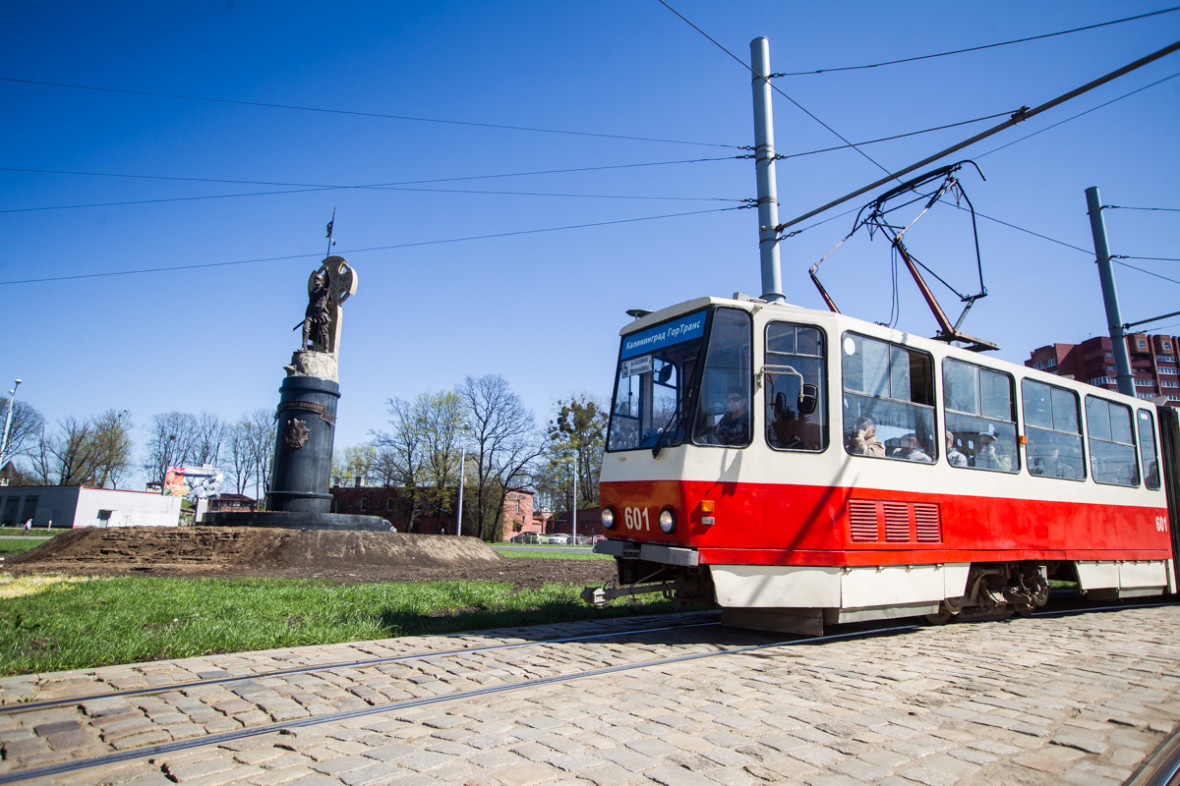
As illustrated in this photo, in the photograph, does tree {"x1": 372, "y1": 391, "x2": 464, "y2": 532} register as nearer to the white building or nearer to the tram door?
the white building

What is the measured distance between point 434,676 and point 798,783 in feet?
9.71

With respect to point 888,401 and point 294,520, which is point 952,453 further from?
point 294,520

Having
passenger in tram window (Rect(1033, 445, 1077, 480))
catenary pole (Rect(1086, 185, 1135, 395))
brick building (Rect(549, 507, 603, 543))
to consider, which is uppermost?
catenary pole (Rect(1086, 185, 1135, 395))

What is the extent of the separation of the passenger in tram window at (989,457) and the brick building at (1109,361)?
86.6 m

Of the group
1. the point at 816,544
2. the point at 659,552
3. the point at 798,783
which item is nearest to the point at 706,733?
the point at 798,783

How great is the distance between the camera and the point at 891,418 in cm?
773

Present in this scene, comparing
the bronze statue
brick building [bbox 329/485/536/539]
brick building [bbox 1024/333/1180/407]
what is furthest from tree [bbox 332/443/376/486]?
brick building [bbox 1024/333/1180/407]

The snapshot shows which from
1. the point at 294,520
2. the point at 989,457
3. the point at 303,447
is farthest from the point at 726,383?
the point at 303,447

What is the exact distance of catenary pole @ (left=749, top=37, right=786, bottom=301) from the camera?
379 inches

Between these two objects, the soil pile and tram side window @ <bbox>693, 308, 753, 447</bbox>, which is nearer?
tram side window @ <bbox>693, 308, 753, 447</bbox>

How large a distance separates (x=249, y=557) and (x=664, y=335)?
12425mm

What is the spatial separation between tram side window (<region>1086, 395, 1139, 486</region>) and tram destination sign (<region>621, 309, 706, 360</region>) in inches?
296

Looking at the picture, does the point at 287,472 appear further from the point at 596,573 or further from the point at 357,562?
the point at 596,573

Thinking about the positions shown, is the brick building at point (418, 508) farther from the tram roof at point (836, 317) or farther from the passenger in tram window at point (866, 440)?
the passenger in tram window at point (866, 440)
